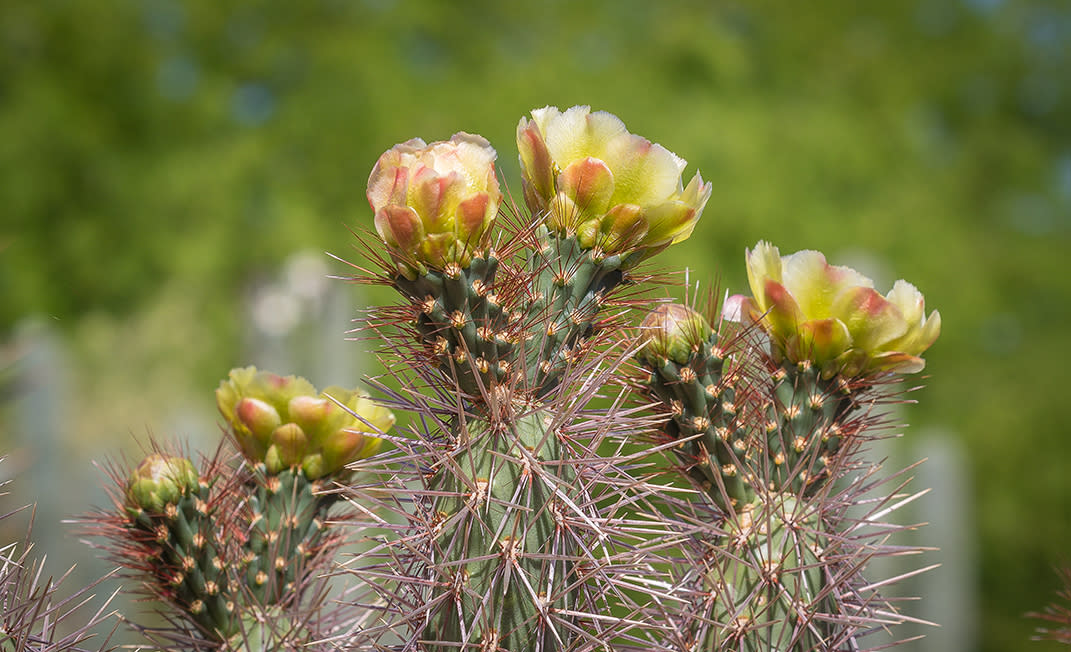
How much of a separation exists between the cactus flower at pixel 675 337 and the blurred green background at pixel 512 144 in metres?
5.01

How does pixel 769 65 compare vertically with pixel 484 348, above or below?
above

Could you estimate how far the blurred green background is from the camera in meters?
6.39

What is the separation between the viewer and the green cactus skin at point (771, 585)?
823mm

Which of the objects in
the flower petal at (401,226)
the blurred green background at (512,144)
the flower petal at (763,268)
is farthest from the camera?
the blurred green background at (512,144)

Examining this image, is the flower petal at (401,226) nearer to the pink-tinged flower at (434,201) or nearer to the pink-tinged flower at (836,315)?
the pink-tinged flower at (434,201)

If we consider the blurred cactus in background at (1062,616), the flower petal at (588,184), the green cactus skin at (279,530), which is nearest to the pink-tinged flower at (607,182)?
the flower petal at (588,184)

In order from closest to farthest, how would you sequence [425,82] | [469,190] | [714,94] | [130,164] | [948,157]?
1. [469,190]
2. [714,94]
3. [425,82]
4. [130,164]
5. [948,157]

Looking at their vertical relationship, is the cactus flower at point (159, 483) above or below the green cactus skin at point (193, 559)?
above

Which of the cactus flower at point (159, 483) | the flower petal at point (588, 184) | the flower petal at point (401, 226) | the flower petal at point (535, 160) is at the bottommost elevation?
the cactus flower at point (159, 483)

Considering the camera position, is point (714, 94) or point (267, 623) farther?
point (714, 94)

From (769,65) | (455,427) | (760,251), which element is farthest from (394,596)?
(769,65)

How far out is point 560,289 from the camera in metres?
0.84

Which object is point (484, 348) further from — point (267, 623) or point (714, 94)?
point (714, 94)

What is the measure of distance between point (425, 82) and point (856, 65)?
3.28 metres
